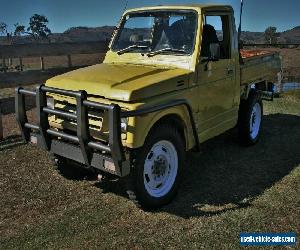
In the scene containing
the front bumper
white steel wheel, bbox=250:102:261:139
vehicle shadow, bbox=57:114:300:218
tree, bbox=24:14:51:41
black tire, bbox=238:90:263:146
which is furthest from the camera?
tree, bbox=24:14:51:41

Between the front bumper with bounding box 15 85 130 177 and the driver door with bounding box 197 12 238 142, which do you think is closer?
the front bumper with bounding box 15 85 130 177

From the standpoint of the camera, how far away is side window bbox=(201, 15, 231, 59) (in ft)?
19.9

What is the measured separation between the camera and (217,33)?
6.61 m

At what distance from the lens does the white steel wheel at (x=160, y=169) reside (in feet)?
17.2

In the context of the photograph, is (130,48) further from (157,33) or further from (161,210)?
(161,210)

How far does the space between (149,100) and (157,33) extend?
1.77 meters

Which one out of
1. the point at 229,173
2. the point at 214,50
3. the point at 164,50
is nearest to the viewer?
the point at 214,50

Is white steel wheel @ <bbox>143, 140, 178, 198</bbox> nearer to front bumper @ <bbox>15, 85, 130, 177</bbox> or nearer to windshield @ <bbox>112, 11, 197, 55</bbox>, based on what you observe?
front bumper @ <bbox>15, 85, 130, 177</bbox>

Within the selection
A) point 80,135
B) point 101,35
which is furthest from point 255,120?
point 101,35

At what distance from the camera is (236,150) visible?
7.77 metres

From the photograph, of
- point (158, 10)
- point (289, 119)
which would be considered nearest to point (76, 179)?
point (158, 10)

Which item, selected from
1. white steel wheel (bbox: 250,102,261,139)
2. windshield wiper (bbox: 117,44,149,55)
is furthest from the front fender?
white steel wheel (bbox: 250,102,261,139)

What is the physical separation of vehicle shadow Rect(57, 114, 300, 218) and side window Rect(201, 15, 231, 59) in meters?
1.81

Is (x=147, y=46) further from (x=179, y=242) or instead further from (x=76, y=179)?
(x=179, y=242)
